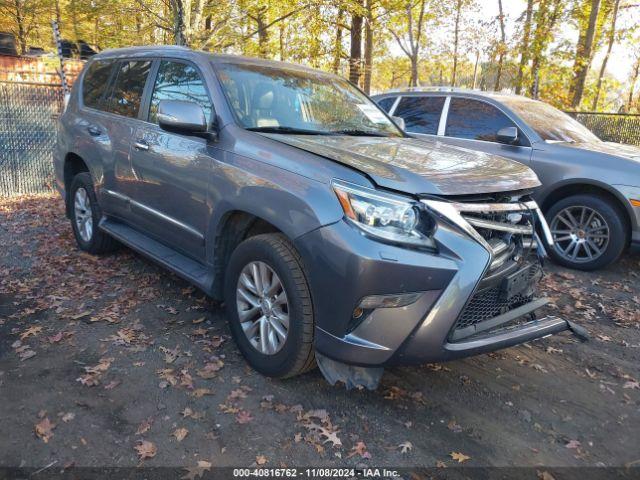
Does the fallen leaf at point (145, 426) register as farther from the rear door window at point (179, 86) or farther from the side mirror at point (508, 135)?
the side mirror at point (508, 135)

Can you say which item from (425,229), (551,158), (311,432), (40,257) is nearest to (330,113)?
(425,229)

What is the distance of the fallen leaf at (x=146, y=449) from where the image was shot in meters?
2.65

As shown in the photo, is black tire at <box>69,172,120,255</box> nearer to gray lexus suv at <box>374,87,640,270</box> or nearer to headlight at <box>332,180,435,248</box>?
headlight at <box>332,180,435,248</box>

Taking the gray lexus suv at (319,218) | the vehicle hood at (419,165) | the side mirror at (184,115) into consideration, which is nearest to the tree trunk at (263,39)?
the gray lexus suv at (319,218)

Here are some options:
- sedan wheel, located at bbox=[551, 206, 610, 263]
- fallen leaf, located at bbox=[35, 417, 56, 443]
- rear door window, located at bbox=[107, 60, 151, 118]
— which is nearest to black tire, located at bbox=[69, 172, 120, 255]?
rear door window, located at bbox=[107, 60, 151, 118]

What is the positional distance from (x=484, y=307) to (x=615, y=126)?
10.5 meters

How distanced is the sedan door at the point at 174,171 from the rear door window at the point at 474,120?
3.87m

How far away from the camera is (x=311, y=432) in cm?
288

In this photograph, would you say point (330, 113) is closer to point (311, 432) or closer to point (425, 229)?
point (425, 229)

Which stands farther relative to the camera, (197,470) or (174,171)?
(174,171)

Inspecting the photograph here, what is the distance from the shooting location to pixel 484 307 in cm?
299

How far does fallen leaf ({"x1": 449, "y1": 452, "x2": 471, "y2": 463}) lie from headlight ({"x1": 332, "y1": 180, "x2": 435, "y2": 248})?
1076 mm

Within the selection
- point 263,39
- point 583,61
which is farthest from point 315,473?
point 263,39

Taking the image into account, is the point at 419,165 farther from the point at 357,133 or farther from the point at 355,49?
the point at 355,49
